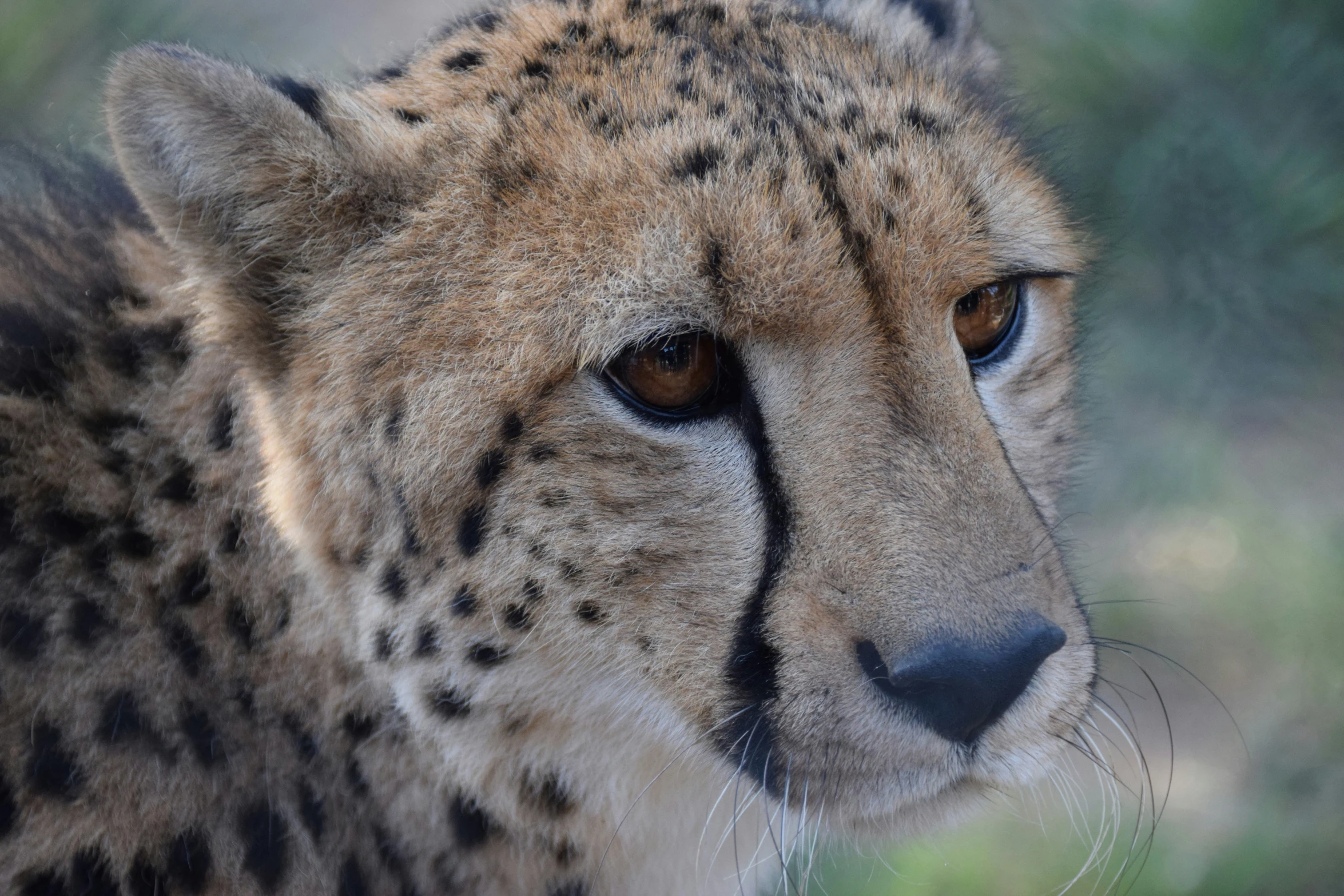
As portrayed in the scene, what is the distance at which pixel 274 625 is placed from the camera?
3.43 feet

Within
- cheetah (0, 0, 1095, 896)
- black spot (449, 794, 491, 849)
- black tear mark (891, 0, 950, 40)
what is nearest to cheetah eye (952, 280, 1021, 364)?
cheetah (0, 0, 1095, 896)

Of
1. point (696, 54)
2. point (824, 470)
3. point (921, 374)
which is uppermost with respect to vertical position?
point (696, 54)

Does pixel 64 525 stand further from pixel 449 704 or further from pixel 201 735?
pixel 449 704

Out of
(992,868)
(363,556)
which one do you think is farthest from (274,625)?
(992,868)

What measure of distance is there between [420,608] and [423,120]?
43cm

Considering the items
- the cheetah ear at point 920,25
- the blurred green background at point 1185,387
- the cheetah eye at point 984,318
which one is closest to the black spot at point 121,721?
the blurred green background at point 1185,387

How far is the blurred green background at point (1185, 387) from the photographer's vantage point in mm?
1371

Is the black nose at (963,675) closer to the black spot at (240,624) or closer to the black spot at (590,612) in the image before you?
the black spot at (590,612)

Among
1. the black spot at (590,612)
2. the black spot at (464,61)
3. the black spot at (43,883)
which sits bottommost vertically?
the black spot at (43,883)

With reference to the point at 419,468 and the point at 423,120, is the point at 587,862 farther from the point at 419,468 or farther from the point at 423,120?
the point at 423,120

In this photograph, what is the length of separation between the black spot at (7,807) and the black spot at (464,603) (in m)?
0.39

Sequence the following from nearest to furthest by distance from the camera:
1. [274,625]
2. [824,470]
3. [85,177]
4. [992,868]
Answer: [824,470]
[274,625]
[85,177]
[992,868]

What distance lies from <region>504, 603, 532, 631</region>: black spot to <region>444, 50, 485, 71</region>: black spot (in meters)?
0.50

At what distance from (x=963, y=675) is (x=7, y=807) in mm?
769
